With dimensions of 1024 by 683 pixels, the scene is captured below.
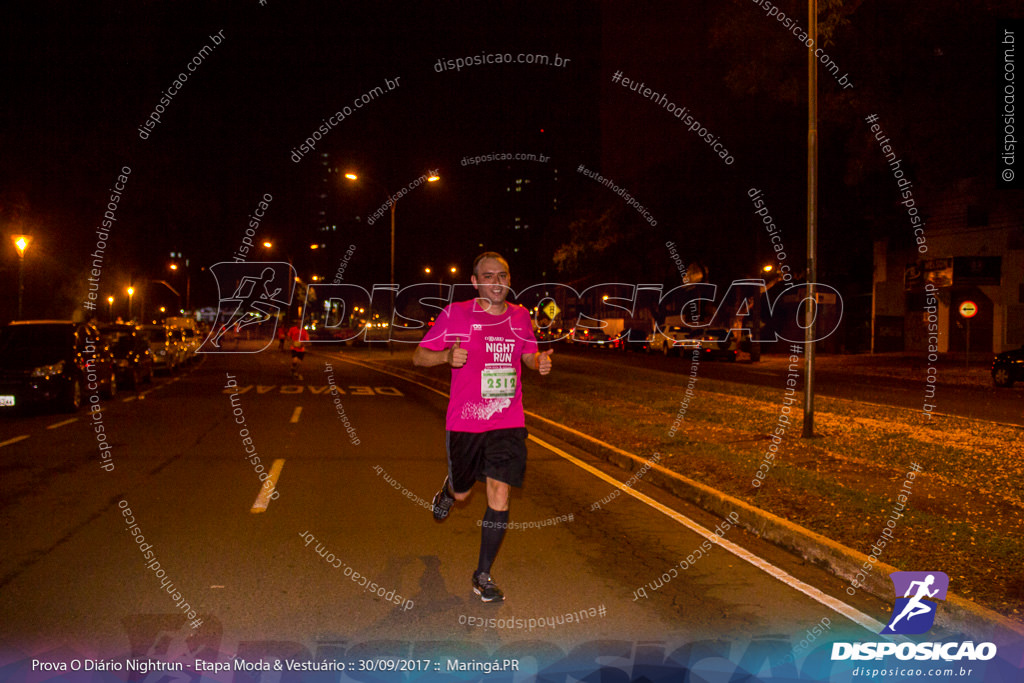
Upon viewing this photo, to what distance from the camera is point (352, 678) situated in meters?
4.16

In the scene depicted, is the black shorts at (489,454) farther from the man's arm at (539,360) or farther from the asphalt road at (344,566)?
the asphalt road at (344,566)

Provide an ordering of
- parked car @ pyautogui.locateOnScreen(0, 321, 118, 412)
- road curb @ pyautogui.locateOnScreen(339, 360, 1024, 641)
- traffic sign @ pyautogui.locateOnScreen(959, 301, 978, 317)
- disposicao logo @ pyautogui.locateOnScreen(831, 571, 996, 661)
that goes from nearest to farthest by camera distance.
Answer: disposicao logo @ pyautogui.locateOnScreen(831, 571, 996, 661)
road curb @ pyautogui.locateOnScreen(339, 360, 1024, 641)
parked car @ pyautogui.locateOnScreen(0, 321, 118, 412)
traffic sign @ pyautogui.locateOnScreen(959, 301, 978, 317)

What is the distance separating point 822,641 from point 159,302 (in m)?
87.0

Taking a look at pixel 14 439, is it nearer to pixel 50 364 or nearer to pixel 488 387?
pixel 50 364

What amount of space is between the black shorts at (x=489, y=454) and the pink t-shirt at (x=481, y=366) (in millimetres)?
64

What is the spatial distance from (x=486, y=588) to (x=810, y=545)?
2792mm

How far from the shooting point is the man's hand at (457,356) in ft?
16.7

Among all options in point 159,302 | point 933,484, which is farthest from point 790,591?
point 159,302

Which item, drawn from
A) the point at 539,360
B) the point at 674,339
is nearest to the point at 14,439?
the point at 539,360

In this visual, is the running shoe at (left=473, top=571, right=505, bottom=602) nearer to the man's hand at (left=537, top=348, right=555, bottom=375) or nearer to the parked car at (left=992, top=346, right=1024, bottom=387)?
the man's hand at (left=537, top=348, right=555, bottom=375)

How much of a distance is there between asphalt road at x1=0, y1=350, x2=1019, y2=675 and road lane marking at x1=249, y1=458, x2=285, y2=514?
0.28 feet

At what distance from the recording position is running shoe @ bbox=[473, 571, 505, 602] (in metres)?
5.20

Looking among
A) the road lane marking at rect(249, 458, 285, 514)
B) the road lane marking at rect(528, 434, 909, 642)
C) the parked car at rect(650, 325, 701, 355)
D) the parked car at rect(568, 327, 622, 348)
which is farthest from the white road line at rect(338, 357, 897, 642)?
the parked car at rect(568, 327, 622, 348)

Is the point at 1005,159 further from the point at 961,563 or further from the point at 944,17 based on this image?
the point at 961,563
